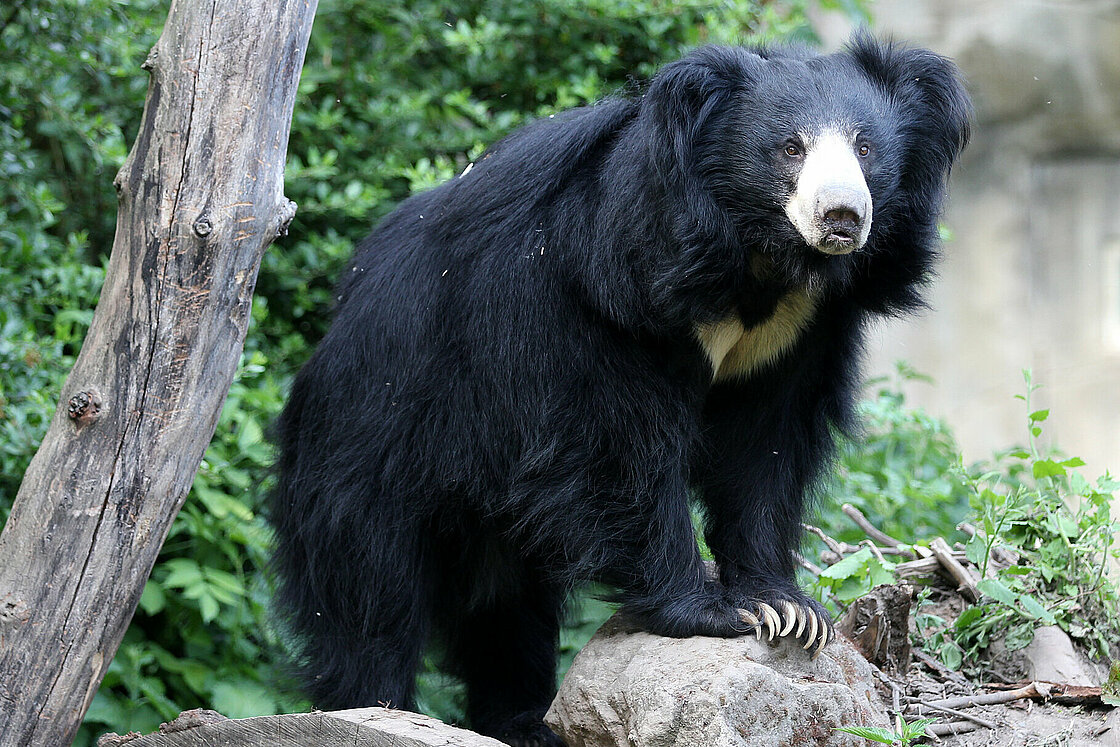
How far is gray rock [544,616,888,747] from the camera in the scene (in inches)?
96.9

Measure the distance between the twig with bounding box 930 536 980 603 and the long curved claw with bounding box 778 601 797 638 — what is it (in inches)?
34.8

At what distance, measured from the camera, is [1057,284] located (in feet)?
29.3

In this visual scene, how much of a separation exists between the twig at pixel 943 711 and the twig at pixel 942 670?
24cm

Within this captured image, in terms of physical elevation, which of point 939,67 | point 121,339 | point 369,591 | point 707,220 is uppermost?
point 939,67

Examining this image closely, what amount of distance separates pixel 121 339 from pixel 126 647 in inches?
66.2

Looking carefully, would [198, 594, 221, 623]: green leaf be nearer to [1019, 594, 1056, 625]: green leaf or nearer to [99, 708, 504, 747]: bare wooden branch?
[99, 708, 504, 747]: bare wooden branch

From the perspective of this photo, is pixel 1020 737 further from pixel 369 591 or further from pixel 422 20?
pixel 422 20

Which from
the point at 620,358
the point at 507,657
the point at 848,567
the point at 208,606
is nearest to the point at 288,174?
the point at 208,606

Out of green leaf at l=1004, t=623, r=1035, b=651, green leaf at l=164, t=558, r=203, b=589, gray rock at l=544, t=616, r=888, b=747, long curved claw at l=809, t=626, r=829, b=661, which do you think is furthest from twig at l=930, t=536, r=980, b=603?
green leaf at l=164, t=558, r=203, b=589

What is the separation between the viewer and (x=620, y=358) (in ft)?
9.58

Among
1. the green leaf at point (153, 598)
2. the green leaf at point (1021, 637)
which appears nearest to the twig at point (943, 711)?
the green leaf at point (1021, 637)

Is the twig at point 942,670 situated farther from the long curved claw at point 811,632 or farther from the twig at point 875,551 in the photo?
the long curved claw at point 811,632

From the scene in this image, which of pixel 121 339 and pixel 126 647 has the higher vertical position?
pixel 121 339

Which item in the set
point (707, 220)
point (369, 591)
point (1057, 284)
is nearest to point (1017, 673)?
point (707, 220)
